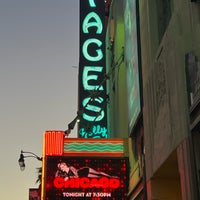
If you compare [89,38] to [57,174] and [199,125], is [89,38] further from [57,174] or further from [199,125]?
[199,125]

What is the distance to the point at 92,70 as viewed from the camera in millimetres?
32156

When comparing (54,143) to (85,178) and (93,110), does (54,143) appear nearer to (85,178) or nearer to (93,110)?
(85,178)

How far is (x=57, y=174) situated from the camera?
20.5 metres

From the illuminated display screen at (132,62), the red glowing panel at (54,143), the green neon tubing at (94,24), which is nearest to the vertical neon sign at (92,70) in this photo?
the green neon tubing at (94,24)

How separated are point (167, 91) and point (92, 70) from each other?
2011cm

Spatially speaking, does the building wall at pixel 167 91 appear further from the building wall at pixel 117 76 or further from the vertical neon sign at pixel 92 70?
the vertical neon sign at pixel 92 70

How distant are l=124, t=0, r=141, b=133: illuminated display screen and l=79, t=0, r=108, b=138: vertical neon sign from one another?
902cm

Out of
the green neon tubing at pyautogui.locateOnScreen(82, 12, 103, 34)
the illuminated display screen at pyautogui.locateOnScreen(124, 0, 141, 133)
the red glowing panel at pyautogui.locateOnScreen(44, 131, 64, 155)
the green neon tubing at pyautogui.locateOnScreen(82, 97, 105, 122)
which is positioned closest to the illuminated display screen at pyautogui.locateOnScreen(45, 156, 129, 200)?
the red glowing panel at pyautogui.locateOnScreen(44, 131, 64, 155)

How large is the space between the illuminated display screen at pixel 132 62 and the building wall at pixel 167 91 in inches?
52.1

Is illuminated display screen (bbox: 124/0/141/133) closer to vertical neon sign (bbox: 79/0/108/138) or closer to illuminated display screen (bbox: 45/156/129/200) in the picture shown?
illuminated display screen (bbox: 45/156/129/200)

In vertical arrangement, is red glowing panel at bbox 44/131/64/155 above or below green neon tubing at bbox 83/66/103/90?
below

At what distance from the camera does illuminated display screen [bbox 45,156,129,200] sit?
20.2m

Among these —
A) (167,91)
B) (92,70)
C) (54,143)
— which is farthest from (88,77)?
(167,91)

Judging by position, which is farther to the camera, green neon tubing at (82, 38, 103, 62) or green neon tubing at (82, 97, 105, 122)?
green neon tubing at (82, 38, 103, 62)
